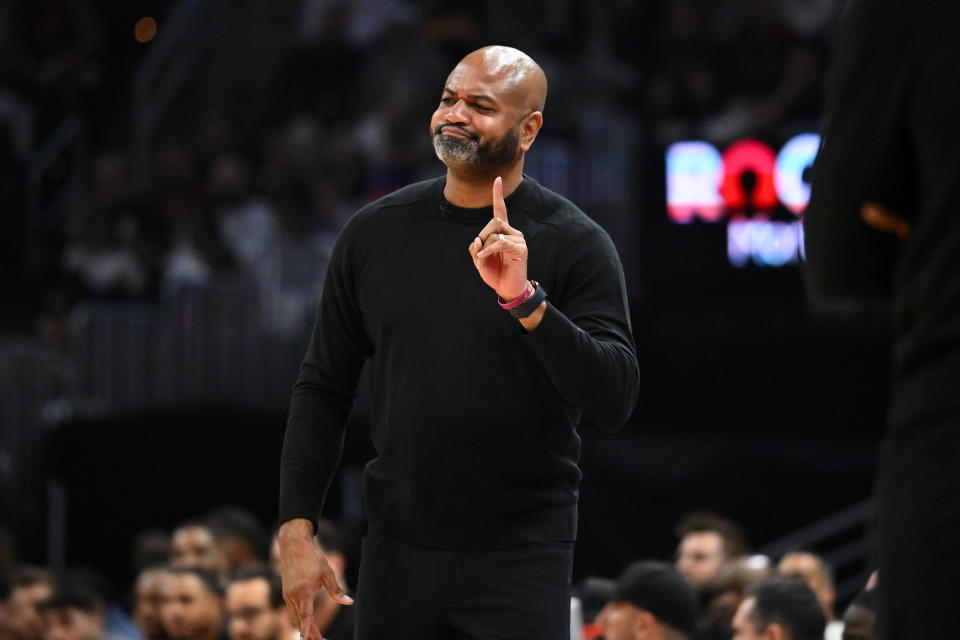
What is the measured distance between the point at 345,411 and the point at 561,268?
21.8 inches

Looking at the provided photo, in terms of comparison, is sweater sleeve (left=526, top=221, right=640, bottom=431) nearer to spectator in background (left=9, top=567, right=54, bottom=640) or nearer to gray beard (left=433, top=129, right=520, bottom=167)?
gray beard (left=433, top=129, right=520, bottom=167)

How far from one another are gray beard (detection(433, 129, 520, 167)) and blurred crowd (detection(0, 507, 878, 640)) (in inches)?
57.1

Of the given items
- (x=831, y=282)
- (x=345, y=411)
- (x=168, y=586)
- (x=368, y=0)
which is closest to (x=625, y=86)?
(x=368, y=0)

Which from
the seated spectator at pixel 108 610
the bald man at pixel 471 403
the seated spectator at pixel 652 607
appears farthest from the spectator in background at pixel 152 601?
the bald man at pixel 471 403

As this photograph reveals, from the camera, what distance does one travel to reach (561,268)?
2852 millimetres

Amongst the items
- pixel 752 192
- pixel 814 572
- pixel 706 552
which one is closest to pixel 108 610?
pixel 706 552

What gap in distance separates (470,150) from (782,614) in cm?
229

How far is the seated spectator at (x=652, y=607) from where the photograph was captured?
518cm

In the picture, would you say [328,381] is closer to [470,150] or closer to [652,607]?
[470,150]

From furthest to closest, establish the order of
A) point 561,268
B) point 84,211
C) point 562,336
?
point 84,211
point 561,268
point 562,336

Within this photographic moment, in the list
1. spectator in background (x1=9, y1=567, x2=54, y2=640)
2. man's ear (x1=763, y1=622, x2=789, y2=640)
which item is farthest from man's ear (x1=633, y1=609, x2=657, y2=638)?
spectator in background (x1=9, y1=567, x2=54, y2=640)

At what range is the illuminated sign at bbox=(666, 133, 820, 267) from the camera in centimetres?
818

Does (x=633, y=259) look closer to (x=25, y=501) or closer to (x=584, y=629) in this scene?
(x=584, y=629)

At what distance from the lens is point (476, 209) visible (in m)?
2.95
